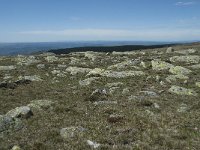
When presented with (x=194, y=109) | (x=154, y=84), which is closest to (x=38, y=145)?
(x=194, y=109)

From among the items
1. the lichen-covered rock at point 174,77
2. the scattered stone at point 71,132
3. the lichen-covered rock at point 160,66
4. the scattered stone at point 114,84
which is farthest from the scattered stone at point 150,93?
the lichen-covered rock at point 160,66

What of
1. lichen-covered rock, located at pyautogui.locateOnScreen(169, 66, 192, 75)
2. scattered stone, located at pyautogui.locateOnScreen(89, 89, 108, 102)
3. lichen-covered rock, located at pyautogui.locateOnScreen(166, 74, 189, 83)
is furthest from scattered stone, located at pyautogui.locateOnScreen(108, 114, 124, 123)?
lichen-covered rock, located at pyautogui.locateOnScreen(169, 66, 192, 75)

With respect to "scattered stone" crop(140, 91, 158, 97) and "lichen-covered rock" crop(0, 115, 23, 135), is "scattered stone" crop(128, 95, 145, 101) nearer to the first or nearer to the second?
"scattered stone" crop(140, 91, 158, 97)

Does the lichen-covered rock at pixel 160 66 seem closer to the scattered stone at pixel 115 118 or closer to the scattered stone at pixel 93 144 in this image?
the scattered stone at pixel 115 118

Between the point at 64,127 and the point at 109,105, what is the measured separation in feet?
18.5

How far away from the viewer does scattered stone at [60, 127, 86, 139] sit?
1653 centimetres

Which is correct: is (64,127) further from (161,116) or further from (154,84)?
(154,84)

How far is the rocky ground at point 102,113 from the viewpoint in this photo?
622 inches

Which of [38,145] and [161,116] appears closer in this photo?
[38,145]

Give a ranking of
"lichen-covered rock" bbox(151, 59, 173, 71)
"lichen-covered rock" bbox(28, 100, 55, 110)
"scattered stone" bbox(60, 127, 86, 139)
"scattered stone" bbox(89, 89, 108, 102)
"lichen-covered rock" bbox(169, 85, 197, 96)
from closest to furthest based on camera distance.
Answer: "scattered stone" bbox(60, 127, 86, 139), "lichen-covered rock" bbox(28, 100, 55, 110), "scattered stone" bbox(89, 89, 108, 102), "lichen-covered rock" bbox(169, 85, 197, 96), "lichen-covered rock" bbox(151, 59, 173, 71)

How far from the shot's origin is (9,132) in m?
17.2

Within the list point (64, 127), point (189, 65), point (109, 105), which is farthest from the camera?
point (189, 65)

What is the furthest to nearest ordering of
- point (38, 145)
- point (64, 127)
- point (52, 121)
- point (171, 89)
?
point (171, 89), point (52, 121), point (64, 127), point (38, 145)

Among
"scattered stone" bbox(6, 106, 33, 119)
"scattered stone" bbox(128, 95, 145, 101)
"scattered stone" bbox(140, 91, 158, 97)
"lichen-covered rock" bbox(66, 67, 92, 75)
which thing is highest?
"scattered stone" bbox(6, 106, 33, 119)
